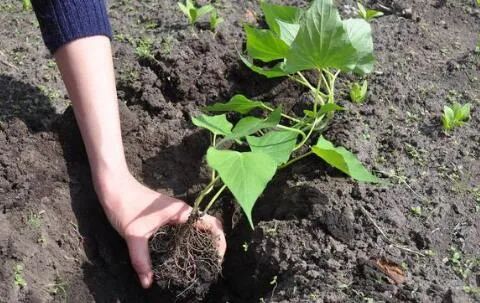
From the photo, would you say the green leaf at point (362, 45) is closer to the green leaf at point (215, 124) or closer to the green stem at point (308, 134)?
the green stem at point (308, 134)

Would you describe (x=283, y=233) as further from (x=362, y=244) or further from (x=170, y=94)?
(x=170, y=94)

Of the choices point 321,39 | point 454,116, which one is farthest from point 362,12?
point 321,39

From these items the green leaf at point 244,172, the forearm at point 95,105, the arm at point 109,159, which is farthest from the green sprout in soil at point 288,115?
the forearm at point 95,105

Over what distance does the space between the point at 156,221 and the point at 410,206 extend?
565mm

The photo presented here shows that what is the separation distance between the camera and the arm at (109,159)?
1.46m

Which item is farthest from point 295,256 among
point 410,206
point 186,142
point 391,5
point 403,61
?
point 391,5

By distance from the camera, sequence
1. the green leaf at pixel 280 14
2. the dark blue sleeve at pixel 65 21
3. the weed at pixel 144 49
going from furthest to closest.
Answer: the weed at pixel 144 49 → the green leaf at pixel 280 14 → the dark blue sleeve at pixel 65 21

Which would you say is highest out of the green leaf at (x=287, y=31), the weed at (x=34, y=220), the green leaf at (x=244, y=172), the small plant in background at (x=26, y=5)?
the small plant in background at (x=26, y=5)

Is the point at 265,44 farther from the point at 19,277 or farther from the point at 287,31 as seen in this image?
the point at 19,277

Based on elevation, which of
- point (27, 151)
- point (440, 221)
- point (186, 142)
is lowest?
point (440, 221)

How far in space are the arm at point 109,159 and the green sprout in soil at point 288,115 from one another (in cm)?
10

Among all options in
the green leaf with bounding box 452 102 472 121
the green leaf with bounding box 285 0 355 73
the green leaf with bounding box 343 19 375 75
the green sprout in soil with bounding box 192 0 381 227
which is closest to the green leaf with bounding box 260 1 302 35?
the green sprout in soil with bounding box 192 0 381 227

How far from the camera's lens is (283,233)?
1413mm

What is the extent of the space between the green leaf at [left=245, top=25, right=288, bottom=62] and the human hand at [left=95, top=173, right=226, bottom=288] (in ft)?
1.38
